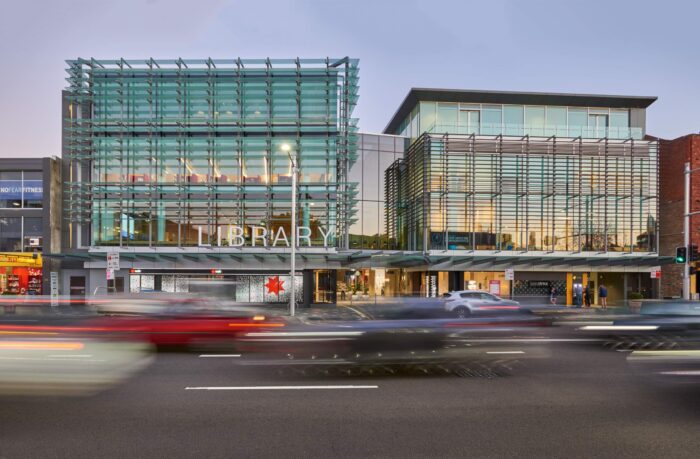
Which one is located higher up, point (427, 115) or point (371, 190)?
point (427, 115)

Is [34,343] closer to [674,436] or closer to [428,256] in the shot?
[674,436]

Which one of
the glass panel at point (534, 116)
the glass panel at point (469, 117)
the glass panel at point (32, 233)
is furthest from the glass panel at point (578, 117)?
the glass panel at point (32, 233)

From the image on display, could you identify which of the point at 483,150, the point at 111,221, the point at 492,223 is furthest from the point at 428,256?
the point at 111,221

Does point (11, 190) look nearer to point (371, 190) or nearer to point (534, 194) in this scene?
point (371, 190)

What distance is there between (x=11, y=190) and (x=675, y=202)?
48.8 metres

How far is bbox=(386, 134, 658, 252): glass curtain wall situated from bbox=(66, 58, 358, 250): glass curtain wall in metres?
6.67

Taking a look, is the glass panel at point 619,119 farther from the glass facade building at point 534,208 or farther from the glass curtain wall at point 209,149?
the glass curtain wall at point 209,149

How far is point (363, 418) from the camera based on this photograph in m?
7.02

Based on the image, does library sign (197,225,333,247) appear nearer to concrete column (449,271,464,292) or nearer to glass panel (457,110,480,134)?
concrete column (449,271,464,292)

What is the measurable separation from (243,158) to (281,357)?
970 inches

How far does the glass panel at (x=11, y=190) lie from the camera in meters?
34.2

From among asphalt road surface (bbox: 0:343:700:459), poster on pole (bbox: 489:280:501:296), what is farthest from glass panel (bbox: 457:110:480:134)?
asphalt road surface (bbox: 0:343:700:459)

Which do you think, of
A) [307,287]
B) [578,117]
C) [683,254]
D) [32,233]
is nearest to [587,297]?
[683,254]

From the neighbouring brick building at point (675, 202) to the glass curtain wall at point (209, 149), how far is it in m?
24.2
